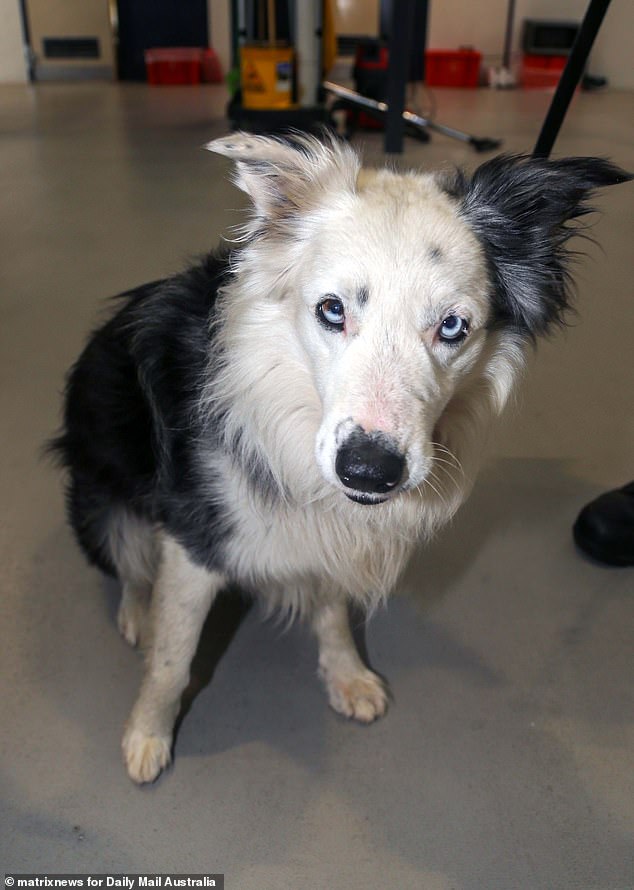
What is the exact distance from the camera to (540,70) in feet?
26.0

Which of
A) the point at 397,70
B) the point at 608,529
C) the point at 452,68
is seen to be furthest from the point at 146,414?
the point at 452,68

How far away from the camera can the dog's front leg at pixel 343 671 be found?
4.86 feet

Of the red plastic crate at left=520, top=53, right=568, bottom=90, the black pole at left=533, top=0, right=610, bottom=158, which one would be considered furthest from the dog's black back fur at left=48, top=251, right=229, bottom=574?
the red plastic crate at left=520, top=53, right=568, bottom=90

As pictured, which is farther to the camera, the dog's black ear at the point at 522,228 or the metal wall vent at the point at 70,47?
the metal wall vent at the point at 70,47

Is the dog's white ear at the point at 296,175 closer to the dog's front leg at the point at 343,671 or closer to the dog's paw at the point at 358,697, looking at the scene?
the dog's front leg at the point at 343,671

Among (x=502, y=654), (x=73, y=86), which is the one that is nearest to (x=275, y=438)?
(x=502, y=654)

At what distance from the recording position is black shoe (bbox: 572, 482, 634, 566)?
5.95ft

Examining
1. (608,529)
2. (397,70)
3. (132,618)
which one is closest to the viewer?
(132,618)

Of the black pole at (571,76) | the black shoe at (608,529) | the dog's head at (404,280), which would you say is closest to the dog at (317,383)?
the dog's head at (404,280)

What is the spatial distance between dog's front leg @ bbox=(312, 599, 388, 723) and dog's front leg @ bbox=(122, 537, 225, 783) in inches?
10.6

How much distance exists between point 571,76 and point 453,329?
113cm

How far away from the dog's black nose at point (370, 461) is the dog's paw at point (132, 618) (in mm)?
759

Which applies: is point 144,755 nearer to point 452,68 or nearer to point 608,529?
point 608,529

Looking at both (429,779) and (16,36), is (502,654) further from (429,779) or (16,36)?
(16,36)
